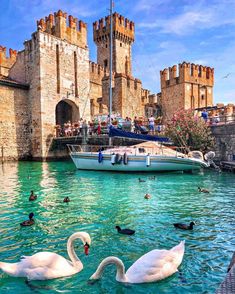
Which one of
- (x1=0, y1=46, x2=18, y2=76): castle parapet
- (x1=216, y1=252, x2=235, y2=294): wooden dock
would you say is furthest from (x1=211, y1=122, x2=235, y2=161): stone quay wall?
(x1=0, y1=46, x2=18, y2=76): castle parapet

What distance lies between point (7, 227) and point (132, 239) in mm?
3222

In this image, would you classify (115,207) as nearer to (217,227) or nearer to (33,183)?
(217,227)

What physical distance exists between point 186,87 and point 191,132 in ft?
69.6

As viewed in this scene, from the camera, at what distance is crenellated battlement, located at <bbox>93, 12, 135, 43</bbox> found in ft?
167

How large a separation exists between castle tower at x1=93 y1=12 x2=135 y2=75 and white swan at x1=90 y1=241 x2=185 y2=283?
47.3m

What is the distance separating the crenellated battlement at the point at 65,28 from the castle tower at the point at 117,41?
1760 cm

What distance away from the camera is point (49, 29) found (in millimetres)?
31734

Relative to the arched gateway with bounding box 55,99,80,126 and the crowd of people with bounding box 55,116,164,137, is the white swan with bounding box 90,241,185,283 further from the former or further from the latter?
the arched gateway with bounding box 55,99,80,126

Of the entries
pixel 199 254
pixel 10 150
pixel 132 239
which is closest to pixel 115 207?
pixel 132 239

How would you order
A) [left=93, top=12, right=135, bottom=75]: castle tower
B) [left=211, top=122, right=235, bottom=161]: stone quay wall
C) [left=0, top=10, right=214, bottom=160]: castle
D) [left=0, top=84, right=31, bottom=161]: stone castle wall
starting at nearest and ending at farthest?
1. [left=211, top=122, right=235, bottom=161]: stone quay wall
2. [left=0, top=84, right=31, bottom=161]: stone castle wall
3. [left=0, top=10, right=214, bottom=160]: castle
4. [left=93, top=12, right=135, bottom=75]: castle tower

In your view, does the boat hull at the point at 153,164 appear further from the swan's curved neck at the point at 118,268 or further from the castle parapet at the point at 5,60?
the castle parapet at the point at 5,60

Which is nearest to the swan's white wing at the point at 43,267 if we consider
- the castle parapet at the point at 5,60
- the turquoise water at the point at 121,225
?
the turquoise water at the point at 121,225

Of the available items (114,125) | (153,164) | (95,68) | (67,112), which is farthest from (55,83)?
(153,164)

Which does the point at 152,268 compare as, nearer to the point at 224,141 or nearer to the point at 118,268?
the point at 118,268
